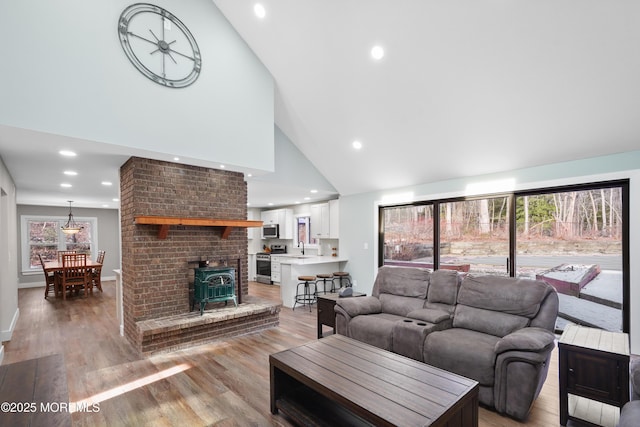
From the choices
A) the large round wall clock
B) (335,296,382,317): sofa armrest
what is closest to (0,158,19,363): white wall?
the large round wall clock

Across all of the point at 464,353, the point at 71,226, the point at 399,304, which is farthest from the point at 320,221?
the point at 71,226

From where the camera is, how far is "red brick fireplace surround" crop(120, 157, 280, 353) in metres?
3.79

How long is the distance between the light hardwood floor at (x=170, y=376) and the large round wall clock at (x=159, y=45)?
3.23 metres

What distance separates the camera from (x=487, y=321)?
3.04 m

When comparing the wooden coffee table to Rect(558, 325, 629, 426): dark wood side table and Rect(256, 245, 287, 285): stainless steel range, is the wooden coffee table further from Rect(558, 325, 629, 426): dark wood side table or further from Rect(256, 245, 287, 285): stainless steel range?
Rect(256, 245, 287, 285): stainless steel range

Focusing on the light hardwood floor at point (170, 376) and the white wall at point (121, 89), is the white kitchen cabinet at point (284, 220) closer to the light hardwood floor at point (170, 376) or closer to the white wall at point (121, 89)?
the light hardwood floor at point (170, 376)

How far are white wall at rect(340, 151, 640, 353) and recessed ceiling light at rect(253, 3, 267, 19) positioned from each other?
360cm

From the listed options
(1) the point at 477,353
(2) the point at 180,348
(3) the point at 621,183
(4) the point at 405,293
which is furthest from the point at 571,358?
(2) the point at 180,348

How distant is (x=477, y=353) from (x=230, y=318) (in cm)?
300

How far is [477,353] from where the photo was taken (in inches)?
102

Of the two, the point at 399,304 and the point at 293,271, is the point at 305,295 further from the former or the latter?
the point at 399,304

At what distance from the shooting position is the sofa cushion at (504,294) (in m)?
2.87

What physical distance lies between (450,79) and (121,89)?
361 cm

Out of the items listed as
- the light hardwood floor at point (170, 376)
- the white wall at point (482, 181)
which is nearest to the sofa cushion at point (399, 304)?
the light hardwood floor at point (170, 376)
